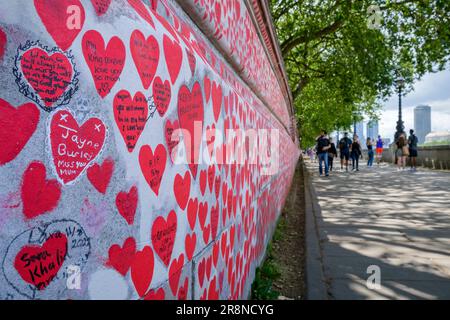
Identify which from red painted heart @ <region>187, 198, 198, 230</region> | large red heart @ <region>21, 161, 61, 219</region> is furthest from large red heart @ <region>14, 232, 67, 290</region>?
red painted heart @ <region>187, 198, 198, 230</region>

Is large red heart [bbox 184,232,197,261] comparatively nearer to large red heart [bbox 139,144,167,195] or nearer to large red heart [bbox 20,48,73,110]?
large red heart [bbox 139,144,167,195]

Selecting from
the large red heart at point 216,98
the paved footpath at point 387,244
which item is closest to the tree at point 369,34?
the paved footpath at point 387,244

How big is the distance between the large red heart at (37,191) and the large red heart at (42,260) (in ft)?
0.20

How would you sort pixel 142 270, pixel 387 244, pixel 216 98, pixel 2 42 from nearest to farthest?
pixel 2 42 → pixel 142 270 → pixel 216 98 → pixel 387 244

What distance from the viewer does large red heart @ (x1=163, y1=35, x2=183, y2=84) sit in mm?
1285

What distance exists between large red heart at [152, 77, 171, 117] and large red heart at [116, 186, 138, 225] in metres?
0.28

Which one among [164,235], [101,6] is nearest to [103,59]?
[101,6]

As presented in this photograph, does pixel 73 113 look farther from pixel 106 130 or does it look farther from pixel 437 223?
pixel 437 223

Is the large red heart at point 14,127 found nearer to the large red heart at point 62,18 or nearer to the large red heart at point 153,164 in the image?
the large red heart at point 62,18

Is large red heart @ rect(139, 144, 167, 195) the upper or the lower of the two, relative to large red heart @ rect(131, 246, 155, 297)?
upper

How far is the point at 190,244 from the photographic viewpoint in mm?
1596

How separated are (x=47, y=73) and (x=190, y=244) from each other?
962 mm

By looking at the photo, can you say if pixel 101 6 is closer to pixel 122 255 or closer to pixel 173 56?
pixel 173 56

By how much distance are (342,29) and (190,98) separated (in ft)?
49.8
